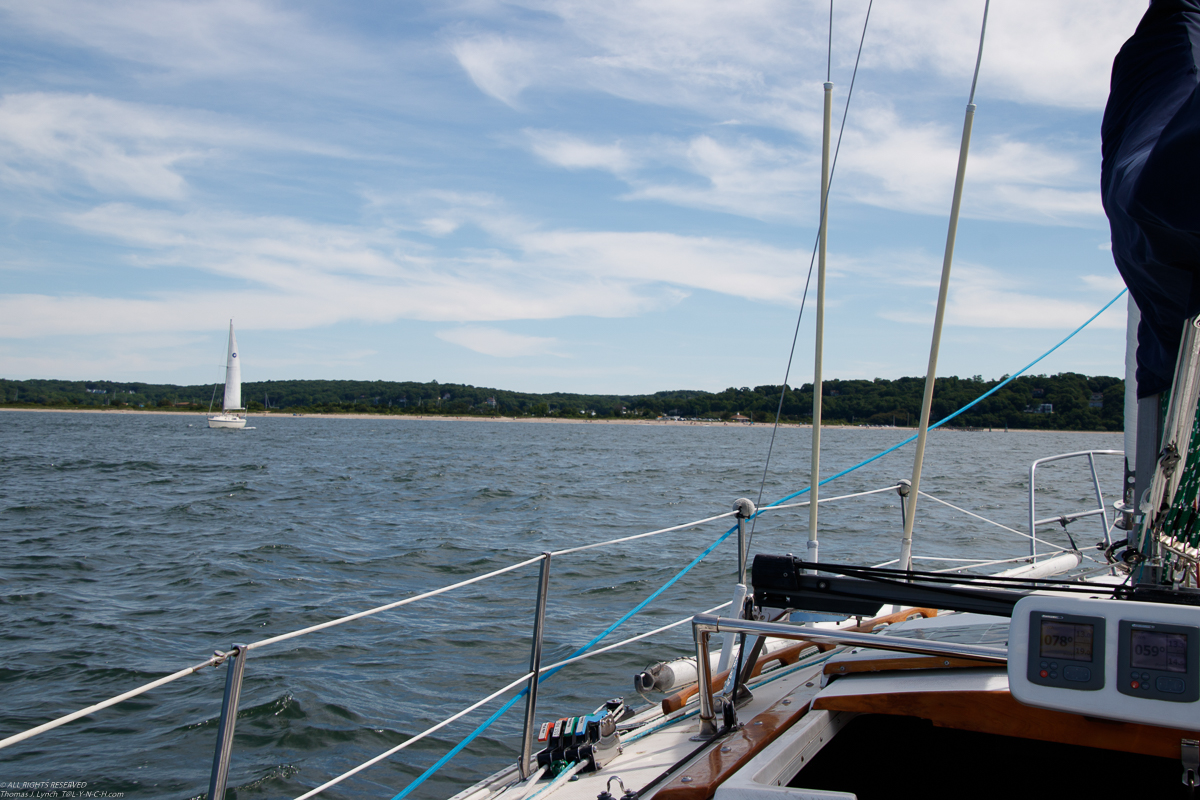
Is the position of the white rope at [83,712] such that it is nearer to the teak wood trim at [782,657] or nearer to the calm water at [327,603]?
the teak wood trim at [782,657]

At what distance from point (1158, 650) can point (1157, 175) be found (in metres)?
0.96

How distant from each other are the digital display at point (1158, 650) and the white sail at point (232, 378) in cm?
6505

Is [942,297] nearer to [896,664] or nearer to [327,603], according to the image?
[896,664]

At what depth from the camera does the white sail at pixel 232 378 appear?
61.1 meters

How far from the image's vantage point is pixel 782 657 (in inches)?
121

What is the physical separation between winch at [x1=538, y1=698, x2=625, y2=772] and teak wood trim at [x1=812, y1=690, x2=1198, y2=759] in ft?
2.47

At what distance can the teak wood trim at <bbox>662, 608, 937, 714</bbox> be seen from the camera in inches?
111

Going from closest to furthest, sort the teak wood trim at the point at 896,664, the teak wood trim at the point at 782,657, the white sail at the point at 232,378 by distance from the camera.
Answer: the teak wood trim at the point at 896,664
the teak wood trim at the point at 782,657
the white sail at the point at 232,378

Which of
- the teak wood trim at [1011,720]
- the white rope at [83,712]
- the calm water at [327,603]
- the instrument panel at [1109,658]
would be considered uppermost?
the instrument panel at [1109,658]

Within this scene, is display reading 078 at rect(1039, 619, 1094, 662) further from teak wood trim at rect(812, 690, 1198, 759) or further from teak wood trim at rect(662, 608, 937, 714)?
teak wood trim at rect(662, 608, 937, 714)

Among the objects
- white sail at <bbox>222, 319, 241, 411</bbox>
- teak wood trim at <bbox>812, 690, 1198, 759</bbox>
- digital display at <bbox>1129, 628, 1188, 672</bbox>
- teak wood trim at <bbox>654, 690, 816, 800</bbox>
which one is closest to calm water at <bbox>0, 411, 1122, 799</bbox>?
teak wood trim at <bbox>654, 690, 816, 800</bbox>

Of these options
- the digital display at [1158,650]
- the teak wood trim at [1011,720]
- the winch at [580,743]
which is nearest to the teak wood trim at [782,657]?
the winch at [580,743]

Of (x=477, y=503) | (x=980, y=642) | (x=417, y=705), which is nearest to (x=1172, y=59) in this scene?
(x=980, y=642)

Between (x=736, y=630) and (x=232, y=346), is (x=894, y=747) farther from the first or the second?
(x=232, y=346)
